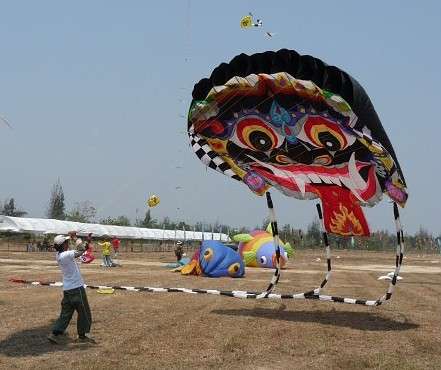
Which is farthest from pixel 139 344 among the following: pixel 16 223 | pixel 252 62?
pixel 16 223

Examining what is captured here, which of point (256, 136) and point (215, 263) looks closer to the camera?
point (256, 136)

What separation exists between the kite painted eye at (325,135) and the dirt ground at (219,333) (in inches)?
179

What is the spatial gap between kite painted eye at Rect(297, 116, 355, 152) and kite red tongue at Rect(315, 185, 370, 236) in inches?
79.3

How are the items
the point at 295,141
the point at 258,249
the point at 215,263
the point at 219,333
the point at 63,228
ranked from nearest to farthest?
1. the point at 219,333
2. the point at 295,141
3. the point at 215,263
4. the point at 258,249
5. the point at 63,228

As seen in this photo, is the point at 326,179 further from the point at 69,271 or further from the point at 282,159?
the point at 69,271

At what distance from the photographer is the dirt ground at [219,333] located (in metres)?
9.01

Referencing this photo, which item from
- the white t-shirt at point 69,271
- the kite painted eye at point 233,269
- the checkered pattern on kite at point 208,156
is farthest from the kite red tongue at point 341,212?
the kite painted eye at point 233,269

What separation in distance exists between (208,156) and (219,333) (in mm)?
6097

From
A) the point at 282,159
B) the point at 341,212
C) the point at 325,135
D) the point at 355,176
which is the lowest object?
the point at 341,212

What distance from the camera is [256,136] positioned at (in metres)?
15.5

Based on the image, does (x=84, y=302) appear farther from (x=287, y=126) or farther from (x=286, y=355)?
(x=287, y=126)

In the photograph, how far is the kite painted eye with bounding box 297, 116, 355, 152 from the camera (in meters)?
13.6

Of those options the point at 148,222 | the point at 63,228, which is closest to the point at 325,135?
the point at 63,228

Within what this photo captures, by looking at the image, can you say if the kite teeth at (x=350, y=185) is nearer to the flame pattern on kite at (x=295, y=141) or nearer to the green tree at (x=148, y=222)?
the flame pattern on kite at (x=295, y=141)
